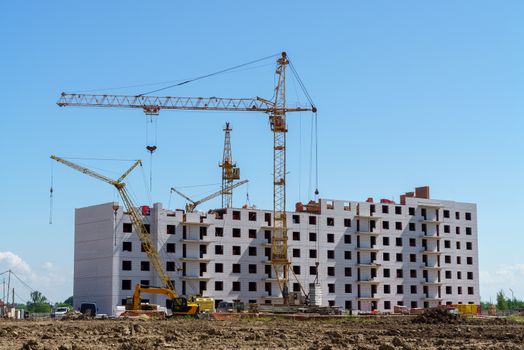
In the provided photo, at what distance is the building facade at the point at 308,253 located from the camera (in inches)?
4508

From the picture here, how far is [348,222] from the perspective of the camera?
133375 mm

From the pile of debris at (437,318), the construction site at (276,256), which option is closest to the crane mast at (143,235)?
the construction site at (276,256)

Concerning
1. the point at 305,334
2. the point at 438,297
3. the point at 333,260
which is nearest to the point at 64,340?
the point at 305,334

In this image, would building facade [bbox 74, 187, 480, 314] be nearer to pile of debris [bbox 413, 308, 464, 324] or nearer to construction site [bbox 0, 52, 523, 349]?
construction site [bbox 0, 52, 523, 349]

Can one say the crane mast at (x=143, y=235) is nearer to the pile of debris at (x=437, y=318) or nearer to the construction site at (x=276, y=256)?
the construction site at (x=276, y=256)

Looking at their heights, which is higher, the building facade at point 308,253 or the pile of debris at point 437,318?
the building facade at point 308,253

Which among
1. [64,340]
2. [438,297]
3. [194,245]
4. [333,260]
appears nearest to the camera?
[64,340]

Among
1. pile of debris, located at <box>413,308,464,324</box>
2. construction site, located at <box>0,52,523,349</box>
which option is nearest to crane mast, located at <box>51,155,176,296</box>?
construction site, located at <box>0,52,523,349</box>

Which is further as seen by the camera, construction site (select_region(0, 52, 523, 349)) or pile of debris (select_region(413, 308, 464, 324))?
construction site (select_region(0, 52, 523, 349))

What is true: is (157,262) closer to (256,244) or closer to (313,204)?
(256,244)

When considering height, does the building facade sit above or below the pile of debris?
above

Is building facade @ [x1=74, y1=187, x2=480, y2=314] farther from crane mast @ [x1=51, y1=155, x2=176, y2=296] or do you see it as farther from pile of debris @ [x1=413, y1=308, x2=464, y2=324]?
pile of debris @ [x1=413, y1=308, x2=464, y2=324]

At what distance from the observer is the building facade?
114m

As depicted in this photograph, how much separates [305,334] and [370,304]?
278 feet
